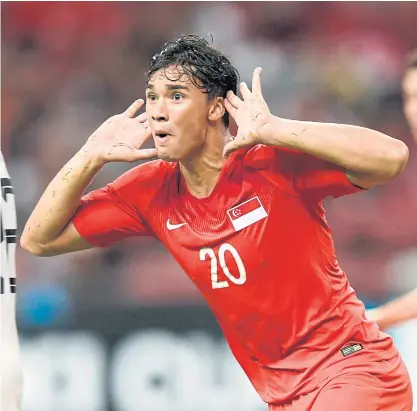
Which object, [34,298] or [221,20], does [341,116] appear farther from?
[34,298]

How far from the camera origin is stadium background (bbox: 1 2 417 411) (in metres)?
7.38

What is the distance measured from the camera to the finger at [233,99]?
3732mm

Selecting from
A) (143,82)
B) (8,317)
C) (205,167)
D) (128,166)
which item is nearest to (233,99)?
(205,167)

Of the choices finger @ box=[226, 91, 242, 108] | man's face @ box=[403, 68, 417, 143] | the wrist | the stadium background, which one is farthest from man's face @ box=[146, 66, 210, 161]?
man's face @ box=[403, 68, 417, 143]

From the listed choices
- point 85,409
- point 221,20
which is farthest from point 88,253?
point 221,20

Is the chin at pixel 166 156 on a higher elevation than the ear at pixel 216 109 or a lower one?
lower

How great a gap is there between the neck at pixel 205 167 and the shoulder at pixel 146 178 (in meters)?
0.11

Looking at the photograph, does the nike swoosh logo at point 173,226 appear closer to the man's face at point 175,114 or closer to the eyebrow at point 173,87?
the man's face at point 175,114

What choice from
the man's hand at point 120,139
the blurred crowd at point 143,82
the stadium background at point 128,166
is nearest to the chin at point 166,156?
the man's hand at point 120,139

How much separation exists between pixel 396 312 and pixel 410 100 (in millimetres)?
3765

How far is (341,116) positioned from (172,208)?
191 inches

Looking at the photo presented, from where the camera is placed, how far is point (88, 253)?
8031 millimetres

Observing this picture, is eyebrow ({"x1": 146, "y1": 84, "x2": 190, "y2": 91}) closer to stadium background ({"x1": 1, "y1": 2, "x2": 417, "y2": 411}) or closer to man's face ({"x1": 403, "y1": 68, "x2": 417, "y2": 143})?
stadium background ({"x1": 1, "y1": 2, "x2": 417, "y2": 411})

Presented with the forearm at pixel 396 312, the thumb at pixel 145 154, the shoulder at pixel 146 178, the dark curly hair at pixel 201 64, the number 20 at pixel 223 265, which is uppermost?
the dark curly hair at pixel 201 64
